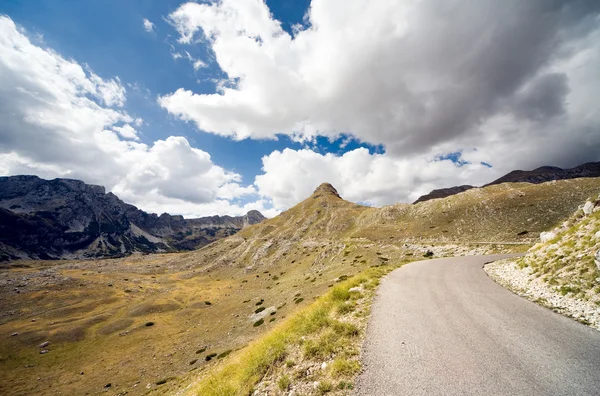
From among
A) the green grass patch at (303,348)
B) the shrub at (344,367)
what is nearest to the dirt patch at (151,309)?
the green grass patch at (303,348)

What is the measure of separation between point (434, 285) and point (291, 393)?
15718 millimetres

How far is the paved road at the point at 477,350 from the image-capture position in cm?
689

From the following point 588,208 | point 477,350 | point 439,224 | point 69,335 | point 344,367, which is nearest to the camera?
point 344,367

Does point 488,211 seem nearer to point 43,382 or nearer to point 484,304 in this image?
point 484,304

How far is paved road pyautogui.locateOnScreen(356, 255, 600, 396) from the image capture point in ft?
22.6

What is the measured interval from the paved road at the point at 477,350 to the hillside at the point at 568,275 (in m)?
1.15

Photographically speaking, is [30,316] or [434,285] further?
[30,316]

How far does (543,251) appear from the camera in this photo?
2000cm

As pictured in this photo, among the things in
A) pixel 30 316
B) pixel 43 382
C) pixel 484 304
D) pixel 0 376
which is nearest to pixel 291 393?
pixel 484 304

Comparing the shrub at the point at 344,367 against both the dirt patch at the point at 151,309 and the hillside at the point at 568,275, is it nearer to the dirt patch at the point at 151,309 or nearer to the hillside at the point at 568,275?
the hillside at the point at 568,275

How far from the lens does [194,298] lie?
290 ft

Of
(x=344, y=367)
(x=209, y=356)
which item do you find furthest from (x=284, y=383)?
(x=209, y=356)

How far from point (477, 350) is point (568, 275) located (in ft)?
37.4

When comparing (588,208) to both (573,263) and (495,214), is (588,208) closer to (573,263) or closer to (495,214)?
(573,263)
